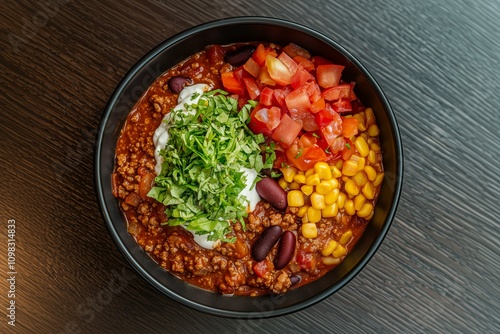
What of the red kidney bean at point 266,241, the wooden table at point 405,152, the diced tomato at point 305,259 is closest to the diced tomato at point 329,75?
the wooden table at point 405,152

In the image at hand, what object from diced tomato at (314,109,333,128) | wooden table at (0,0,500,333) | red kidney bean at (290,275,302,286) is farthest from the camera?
wooden table at (0,0,500,333)

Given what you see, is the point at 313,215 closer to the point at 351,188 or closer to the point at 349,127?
the point at 351,188

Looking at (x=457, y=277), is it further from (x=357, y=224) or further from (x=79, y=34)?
(x=79, y=34)

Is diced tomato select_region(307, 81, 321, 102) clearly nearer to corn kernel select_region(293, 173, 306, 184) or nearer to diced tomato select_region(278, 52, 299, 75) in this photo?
diced tomato select_region(278, 52, 299, 75)

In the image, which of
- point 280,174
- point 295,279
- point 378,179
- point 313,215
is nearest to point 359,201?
point 378,179

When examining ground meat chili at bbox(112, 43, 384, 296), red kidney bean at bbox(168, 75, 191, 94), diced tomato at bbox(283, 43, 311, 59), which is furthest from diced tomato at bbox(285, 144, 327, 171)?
red kidney bean at bbox(168, 75, 191, 94)

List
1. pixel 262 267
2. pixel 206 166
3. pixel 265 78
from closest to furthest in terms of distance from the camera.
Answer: pixel 206 166
pixel 265 78
pixel 262 267
